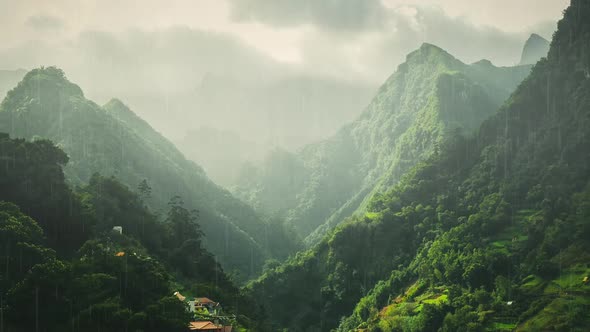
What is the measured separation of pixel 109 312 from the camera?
45156 millimetres

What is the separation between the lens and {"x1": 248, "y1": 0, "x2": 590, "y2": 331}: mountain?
88688 millimetres

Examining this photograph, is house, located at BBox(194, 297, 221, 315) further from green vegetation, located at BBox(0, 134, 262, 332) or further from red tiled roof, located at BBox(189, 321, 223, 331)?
red tiled roof, located at BBox(189, 321, 223, 331)

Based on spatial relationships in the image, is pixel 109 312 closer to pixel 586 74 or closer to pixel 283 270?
pixel 283 270

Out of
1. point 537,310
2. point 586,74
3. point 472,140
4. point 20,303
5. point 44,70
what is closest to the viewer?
point 20,303

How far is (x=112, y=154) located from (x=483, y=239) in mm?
78802

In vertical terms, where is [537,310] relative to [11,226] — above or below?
below

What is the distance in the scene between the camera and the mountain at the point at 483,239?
88.7m

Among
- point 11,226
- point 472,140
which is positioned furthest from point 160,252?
point 472,140

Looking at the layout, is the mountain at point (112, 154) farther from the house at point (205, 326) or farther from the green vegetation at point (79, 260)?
the house at point (205, 326)

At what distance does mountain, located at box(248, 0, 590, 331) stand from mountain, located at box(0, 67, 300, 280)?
1599 cm

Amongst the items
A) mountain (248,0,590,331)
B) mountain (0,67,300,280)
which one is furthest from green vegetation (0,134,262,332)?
mountain (0,67,300,280)

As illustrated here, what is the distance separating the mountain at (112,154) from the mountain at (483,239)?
52.5 ft

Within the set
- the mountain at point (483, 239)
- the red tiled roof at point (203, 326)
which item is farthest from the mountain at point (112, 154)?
the red tiled roof at point (203, 326)

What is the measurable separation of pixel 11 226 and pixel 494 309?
65.5m
